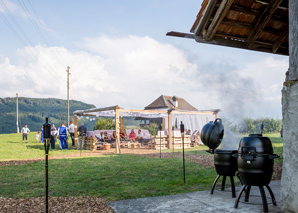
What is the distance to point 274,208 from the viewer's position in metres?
4.08

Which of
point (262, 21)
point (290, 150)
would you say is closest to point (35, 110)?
point (262, 21)

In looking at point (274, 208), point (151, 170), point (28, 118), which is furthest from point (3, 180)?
point (28, 118)

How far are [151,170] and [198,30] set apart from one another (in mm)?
4502

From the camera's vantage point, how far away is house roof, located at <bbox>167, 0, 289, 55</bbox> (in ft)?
18.5

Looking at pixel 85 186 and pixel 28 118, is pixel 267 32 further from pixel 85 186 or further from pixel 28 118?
pixel 28 118

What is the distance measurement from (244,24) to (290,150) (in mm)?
3514

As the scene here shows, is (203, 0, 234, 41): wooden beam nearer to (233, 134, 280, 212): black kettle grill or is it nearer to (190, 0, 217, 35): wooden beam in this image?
(190, 0, 217, 35): wooden beam

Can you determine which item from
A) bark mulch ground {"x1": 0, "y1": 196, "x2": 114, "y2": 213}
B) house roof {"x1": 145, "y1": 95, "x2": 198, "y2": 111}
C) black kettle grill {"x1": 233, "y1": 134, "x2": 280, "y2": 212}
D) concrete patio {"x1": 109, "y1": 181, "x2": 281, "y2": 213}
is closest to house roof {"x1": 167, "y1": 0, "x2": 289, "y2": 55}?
black kettle grill {"x1": 233, "y1": 134, "x2": 280, "y2": 212}

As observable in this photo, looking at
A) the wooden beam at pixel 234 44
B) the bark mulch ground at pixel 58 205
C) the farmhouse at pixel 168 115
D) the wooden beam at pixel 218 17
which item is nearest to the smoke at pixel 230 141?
the wooden beam at pixel 234 44

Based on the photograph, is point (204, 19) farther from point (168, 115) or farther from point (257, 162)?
point (168, 115)

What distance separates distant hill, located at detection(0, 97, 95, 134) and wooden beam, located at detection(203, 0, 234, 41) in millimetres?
97229

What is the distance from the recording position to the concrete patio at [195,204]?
4086mm

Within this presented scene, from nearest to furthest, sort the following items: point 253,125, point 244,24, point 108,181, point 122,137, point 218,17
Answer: point 218,17 < point 244,24 < point 108,181 < point 253,125 < point 122,137

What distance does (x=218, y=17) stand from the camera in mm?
5535
